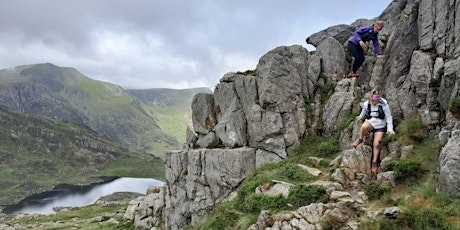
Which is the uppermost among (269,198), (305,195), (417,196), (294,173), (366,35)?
(366,35)

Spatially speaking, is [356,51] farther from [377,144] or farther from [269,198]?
[269,198]

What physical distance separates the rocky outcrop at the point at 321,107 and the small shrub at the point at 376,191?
30.1 inches

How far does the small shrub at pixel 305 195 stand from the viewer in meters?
A: 19.5

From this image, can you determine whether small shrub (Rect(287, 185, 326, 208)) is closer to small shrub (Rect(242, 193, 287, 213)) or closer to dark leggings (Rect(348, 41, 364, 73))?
small shrub (Rect(242, 193, 287, 213))

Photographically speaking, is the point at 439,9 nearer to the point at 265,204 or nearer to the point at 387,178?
the point at 387,178

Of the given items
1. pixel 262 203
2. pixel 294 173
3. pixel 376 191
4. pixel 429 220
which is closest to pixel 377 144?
pixel 376 191

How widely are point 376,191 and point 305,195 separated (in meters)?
4.14

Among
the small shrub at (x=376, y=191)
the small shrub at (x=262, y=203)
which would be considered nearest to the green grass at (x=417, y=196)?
the small shrub at (x=376, y=191)

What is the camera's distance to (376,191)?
17750mm

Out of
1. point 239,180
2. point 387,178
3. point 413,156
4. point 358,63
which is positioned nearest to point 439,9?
point 358,63

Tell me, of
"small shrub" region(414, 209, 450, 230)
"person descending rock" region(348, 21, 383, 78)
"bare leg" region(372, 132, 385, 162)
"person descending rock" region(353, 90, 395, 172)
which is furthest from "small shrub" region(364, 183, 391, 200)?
"person descending rock" region(348, 21, 383, 78)

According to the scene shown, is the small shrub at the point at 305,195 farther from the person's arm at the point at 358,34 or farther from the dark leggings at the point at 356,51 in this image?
the dark leggings at the point at 356,51

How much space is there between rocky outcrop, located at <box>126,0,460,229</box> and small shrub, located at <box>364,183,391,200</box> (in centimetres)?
76

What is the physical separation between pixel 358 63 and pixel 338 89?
5087mm
